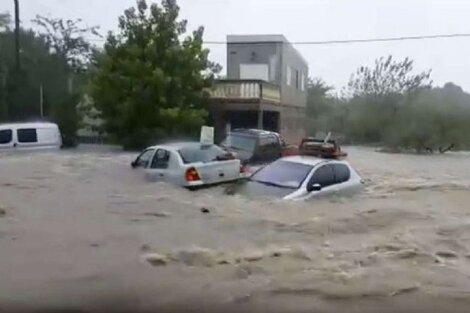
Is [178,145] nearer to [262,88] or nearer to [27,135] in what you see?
[262,88]

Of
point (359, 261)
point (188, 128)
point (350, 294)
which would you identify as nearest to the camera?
point (350, 294)

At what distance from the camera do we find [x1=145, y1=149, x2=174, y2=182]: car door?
294 inches

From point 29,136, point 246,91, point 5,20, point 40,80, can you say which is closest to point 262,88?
point 246,91

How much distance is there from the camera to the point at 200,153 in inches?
302

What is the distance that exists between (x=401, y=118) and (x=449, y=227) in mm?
1974

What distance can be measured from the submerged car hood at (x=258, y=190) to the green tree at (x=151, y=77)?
148cm

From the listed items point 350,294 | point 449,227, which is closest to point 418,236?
point 449,227

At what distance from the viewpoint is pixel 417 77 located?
7.00m

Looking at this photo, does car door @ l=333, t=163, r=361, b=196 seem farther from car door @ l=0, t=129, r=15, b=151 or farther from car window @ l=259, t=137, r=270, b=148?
car door @ l=0, t=129, r=15, b=151

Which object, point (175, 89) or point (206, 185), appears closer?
point (206, 185)

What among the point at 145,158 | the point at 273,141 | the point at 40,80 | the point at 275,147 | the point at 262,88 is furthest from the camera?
the point at 40,80

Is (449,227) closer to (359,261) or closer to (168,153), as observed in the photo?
(359,261)

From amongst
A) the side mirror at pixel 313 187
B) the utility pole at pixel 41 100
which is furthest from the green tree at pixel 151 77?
the side mirror at pixel 313 187

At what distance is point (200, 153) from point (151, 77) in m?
1.45
